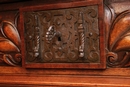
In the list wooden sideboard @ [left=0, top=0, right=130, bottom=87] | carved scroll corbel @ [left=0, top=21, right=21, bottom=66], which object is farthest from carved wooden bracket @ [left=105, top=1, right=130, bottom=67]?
carved scroll corbel @ [left=0, top=21, right=21, bottom=66]

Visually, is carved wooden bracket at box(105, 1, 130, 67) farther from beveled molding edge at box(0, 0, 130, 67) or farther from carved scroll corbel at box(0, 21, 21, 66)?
carved scroll corbel at box(0, 21, 21, 66)

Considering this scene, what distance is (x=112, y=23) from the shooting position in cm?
56

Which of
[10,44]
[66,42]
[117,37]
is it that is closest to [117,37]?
[117,37]

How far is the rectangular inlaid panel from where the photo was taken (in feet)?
1.83

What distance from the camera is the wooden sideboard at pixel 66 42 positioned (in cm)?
55

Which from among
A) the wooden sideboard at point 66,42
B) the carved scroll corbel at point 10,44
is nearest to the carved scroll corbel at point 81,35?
the wooden sideboard at point 66,42

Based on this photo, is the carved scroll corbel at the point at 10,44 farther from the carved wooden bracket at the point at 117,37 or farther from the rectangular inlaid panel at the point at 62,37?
the carved wooden bracket at the point at 117,37

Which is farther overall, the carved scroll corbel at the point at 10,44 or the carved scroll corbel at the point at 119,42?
the carved scroll corbel at the point at 10,44

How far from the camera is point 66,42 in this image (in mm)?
582

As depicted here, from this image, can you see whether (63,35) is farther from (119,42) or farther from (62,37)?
(119,42)

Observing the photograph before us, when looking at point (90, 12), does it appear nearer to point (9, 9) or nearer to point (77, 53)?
point (77, 53)

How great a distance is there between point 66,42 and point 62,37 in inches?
0.7

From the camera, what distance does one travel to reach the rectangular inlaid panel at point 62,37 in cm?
56

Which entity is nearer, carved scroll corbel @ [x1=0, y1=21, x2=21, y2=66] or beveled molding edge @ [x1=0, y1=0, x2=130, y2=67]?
beveled molding edge @ [x1=0, y1=0, x2=130, y2=67]
